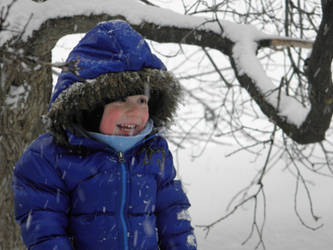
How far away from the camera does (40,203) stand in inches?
69.5

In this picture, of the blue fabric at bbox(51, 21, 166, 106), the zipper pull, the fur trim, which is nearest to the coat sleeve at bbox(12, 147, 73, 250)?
the fur trim

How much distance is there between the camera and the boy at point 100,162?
1.80 m

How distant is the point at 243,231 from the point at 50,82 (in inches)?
201

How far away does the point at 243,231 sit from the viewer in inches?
282

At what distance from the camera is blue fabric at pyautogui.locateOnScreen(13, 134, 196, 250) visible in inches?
69.5

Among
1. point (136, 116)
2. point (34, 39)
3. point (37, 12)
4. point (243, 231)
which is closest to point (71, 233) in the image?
point (136, 116)

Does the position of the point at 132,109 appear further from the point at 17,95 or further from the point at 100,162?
the point at 17,95

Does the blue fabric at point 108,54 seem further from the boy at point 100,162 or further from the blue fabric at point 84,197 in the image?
the blue fabric at point 84,197

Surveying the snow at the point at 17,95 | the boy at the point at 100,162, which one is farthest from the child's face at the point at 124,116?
the snow at the point at 17,95

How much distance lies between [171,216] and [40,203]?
0.72m

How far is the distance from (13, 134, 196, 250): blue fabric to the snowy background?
5.26ft

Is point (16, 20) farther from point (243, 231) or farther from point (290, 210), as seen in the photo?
point (290, 210)

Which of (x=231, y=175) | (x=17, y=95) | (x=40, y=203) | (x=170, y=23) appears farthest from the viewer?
(x=231, y=175)

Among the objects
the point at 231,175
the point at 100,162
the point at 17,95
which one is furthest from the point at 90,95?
the point at 231,175
